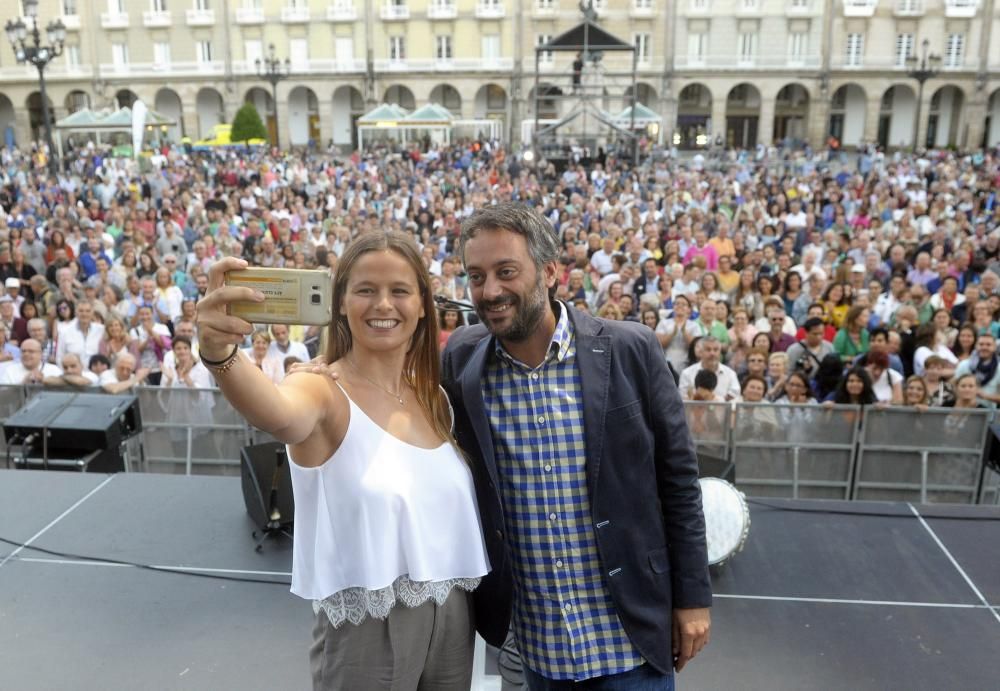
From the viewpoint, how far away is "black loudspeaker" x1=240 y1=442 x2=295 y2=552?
11.3ft

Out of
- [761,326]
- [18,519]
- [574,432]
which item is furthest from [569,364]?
[761,326]

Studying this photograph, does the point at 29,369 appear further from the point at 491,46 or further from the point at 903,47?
the point at 903,47

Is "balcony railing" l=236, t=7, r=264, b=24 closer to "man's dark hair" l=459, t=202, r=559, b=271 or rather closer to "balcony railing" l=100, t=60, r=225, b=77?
"balcony railing" l=100, t=60, r=225, b=77

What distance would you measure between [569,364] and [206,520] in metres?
2.39

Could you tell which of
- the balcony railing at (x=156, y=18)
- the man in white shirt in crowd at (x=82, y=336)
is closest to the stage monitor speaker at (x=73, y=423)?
the man in white shirt in crowd at (x=82, y=336)

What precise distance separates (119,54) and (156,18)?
2871mm

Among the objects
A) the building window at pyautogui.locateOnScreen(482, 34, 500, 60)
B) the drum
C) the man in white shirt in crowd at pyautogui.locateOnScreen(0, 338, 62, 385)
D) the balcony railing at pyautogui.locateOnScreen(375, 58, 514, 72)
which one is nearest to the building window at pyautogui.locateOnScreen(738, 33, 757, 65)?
the balcony railing at pyautogui.locateOnScreen(375, 58, 514, 72)

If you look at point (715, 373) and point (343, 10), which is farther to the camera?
point (343, 10)

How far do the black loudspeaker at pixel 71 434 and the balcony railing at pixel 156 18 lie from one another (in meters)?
44.2

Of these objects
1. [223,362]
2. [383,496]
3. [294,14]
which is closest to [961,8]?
[294,14]

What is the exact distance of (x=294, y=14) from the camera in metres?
41.9

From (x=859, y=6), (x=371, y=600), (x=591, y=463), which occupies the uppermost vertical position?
(x=859, y=6)

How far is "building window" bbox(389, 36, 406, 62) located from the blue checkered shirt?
43.4 m

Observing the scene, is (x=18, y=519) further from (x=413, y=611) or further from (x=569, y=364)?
(x=569, y=364)
